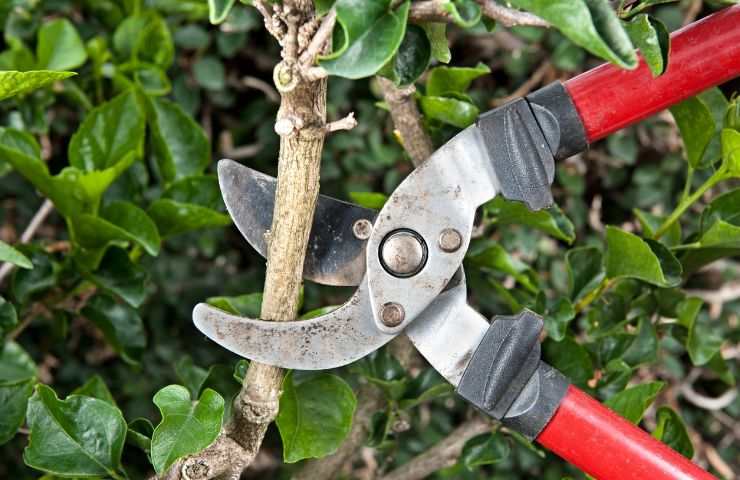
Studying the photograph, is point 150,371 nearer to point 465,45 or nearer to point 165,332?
point 165,332

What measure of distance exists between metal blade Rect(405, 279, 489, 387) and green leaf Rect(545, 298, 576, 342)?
0.45 feet

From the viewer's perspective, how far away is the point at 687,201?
843 millimetres

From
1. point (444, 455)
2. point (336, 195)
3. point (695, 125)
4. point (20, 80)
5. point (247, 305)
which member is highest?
point (20, 80)

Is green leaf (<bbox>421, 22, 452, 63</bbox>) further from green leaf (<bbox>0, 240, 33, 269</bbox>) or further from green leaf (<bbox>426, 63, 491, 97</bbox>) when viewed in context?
green leaf (<bbox>0, 240, 33, 269</bbox>)

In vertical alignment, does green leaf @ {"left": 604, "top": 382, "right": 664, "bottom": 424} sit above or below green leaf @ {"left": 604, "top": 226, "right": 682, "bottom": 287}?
below

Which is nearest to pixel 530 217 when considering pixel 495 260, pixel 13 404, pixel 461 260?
pixel 495 260

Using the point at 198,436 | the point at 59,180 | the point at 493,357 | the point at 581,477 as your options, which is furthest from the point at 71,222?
the point at 581,477

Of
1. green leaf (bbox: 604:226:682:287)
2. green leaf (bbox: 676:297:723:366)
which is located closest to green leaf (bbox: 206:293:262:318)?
green leaf (bbox: 604:226:682:287)

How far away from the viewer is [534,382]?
0.71 metres

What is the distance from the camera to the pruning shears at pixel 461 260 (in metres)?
0.68

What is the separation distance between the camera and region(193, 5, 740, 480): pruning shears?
68 cm

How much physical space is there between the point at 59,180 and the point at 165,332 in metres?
0.43

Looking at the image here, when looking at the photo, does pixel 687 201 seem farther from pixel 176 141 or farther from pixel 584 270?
pixel 176 141

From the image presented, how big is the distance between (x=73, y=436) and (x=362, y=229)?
278mm
